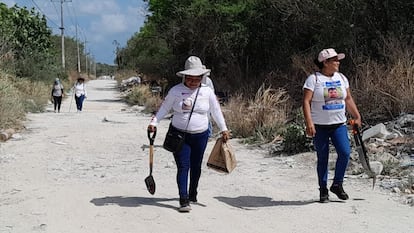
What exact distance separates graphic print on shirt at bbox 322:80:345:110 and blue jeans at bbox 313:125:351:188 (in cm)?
27

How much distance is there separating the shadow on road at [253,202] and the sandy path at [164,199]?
13mm

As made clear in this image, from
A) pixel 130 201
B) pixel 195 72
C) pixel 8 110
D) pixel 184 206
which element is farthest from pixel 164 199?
pixel 8 110

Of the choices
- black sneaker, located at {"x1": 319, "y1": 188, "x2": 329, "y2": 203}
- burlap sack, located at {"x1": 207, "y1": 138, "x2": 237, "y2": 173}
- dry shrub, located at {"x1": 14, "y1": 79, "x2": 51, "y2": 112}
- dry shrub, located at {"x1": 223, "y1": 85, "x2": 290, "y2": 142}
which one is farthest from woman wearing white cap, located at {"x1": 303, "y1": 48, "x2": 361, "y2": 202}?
dry shrub, located at {"x1": 14, "y1": 79, "x2": 51, "y2": 112}

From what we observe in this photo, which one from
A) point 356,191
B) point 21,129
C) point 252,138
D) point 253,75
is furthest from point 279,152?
point 253,75

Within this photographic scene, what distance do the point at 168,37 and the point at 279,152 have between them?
671 inches

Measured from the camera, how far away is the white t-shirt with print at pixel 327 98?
6.89m

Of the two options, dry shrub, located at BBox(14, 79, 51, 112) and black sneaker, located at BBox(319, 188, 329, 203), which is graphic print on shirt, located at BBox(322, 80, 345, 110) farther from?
dry shrub, located at BBox(14, 79, 51, 112)

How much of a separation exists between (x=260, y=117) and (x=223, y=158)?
7.09 meters

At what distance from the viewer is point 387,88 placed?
12.4m

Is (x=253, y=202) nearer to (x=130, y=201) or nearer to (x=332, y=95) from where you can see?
(x=130, y=201)

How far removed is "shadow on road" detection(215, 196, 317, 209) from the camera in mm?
7266

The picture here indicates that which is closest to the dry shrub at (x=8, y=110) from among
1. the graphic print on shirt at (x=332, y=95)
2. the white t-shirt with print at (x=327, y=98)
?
the white t-shirt with print at (x=327, y=98)

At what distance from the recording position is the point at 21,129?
53.9 feet

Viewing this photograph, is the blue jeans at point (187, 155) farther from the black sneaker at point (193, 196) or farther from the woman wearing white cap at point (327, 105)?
the woman wearing white cap at point (327, 105)
